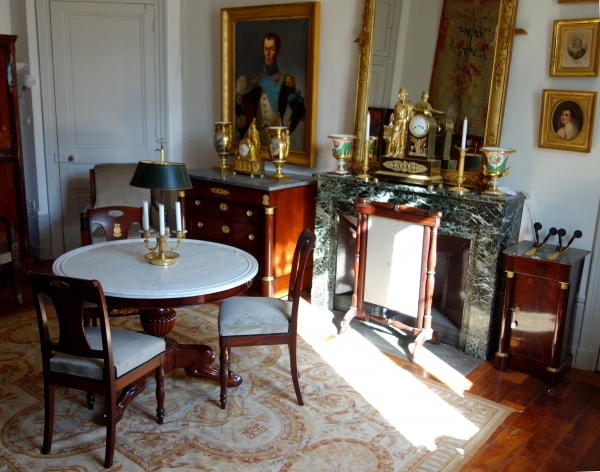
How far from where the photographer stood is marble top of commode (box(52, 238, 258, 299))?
276 centimetres

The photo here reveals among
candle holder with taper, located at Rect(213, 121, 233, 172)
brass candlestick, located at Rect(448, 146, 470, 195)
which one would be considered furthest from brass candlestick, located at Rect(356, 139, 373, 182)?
candle holder with taper, located at Rect(213, 121, 233, 172)

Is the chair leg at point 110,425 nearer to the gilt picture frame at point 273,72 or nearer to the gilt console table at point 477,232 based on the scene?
the gilt console table at point 477,232

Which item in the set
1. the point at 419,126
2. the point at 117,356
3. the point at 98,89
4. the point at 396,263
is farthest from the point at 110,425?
the point at 98,89

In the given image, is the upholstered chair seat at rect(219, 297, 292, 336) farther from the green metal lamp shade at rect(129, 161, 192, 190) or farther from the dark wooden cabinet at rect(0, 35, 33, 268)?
the dark wooden cabinet at rect(0, 35, 33, 268)

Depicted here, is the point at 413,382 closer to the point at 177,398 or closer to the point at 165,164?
the point at 177,398

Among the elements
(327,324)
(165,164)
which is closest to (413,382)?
(327,324)

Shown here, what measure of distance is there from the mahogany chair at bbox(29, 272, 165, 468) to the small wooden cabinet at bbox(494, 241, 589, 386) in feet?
7.24

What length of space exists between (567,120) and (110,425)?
124 inches

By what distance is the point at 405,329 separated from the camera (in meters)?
3.98

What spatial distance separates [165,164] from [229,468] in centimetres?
152

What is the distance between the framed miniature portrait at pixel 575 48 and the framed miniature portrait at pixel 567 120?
13cm

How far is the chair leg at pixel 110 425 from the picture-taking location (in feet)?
8.30

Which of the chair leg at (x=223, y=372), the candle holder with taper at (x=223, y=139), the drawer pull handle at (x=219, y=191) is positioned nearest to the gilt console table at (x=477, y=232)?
the drawer pull handle at (x=219, y=191)

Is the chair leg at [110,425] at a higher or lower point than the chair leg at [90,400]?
higher
